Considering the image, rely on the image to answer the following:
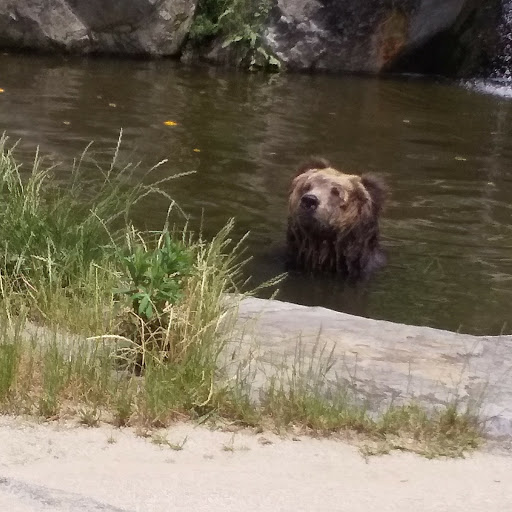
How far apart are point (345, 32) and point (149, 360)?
43.4 ft

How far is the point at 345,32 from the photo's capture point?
16.2m

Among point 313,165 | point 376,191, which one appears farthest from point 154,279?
point 313,165

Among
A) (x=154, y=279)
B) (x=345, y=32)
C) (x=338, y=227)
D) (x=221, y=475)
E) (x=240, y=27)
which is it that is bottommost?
(x=338, y=227)

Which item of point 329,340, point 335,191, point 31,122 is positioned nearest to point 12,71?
point 31,122

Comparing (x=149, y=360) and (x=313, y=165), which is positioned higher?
(x=313, y=165)

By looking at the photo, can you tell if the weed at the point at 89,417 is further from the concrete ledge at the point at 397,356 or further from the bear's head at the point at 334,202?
the bear's head at the point at 334,202

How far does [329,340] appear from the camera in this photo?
438 cm

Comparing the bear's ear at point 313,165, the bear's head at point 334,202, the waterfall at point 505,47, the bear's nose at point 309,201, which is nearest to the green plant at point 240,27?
the waterfall at point 505,47

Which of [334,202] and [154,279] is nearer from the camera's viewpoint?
[154,279]

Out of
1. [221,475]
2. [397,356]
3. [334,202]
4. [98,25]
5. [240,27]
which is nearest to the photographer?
[221,475]

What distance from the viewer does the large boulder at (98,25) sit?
14914 mm

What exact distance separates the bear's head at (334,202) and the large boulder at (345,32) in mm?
9069

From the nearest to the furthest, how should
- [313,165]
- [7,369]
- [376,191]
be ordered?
[7,369] → [376,191] → [313,165]

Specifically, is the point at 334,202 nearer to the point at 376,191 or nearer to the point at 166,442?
the point at 376,191
